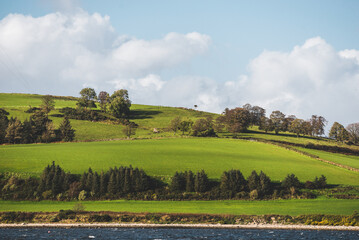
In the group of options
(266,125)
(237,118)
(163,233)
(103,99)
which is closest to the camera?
(163,233)

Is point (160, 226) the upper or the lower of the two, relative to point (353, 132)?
lower

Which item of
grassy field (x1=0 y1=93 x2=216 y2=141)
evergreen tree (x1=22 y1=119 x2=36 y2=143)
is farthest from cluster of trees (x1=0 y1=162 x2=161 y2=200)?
grassy field (x1=0 y1=93 x2=216 y2=141)

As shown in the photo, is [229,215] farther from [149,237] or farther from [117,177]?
[117,177]

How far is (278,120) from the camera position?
554 ft

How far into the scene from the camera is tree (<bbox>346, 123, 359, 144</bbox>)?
153625 mm

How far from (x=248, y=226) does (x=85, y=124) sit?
10247 centimetres

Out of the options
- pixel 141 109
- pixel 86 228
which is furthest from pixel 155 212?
pixel 141 109

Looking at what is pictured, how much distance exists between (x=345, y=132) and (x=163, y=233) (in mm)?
130225

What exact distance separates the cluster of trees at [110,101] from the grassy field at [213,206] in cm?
10063

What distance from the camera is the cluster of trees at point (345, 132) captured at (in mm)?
153250

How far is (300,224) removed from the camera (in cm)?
4966

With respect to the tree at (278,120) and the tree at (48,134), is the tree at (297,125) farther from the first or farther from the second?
the tree at (48,134)

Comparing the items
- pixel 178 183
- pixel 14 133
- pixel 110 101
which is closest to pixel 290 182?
pixel 178 183

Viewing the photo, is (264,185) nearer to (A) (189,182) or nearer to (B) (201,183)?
(B) (201,183)
